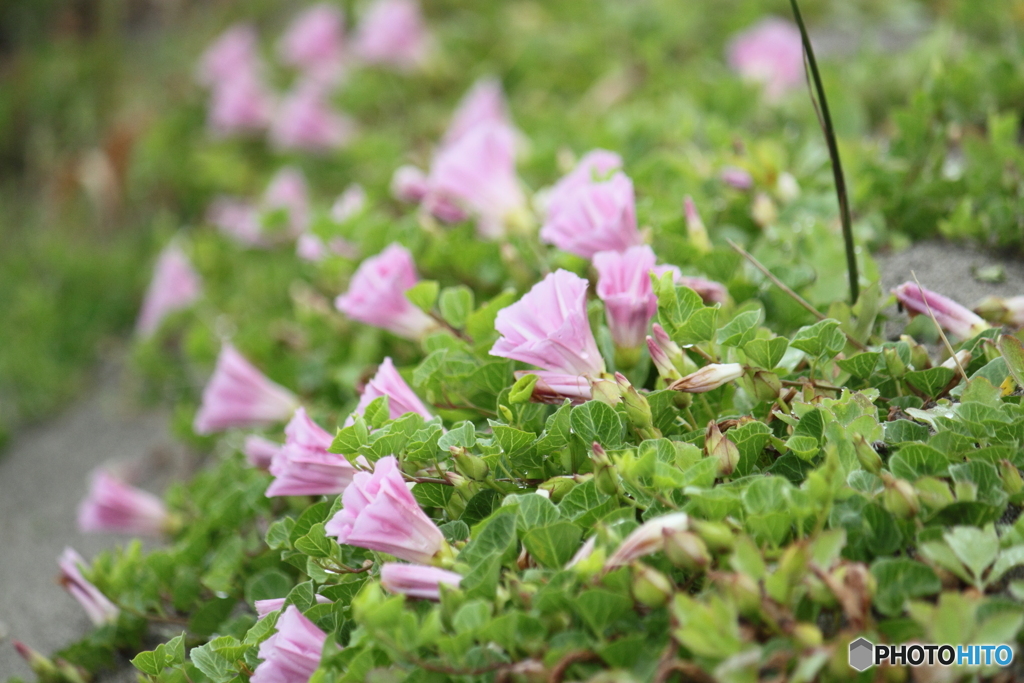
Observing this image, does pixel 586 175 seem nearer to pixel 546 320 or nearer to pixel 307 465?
pixel 546 320

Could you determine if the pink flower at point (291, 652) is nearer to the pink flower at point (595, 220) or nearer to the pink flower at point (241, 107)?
the pink flower at point (595, 220)

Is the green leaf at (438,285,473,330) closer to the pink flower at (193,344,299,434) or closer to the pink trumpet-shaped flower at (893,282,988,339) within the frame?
the pink flower at (193,344,299,434)

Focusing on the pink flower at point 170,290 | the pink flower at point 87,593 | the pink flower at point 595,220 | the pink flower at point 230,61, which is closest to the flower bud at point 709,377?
the pink flower at point 595,220

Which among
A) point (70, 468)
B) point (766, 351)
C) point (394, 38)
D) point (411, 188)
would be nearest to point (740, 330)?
point (766, 351)

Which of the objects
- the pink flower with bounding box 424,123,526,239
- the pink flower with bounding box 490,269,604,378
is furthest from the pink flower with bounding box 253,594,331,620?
the pink flower with bounding box 424,123,526,239

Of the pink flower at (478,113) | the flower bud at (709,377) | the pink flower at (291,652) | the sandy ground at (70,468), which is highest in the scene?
the pink flower at (478,113)
